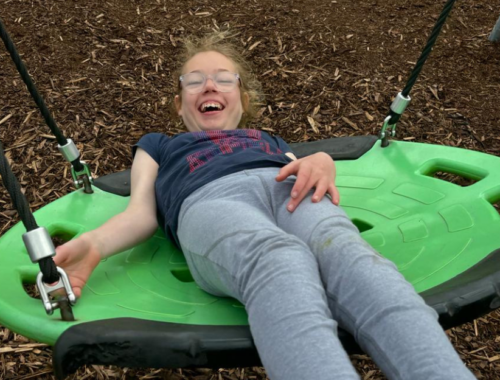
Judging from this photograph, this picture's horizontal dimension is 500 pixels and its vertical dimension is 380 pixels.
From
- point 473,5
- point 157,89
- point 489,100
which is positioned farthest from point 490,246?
point 473,5

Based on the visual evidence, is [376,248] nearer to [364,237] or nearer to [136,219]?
[364,237]

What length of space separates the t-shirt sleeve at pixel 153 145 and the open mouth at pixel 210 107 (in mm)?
117

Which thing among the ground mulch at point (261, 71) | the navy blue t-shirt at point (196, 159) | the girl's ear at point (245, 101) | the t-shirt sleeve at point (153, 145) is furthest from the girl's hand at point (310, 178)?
the ground mulch at point (261, 71)

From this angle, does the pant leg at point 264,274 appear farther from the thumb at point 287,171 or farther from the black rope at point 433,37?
the black rope at point 433,37

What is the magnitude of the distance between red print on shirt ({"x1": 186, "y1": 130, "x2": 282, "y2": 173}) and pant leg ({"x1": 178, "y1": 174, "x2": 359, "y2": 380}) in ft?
0.45

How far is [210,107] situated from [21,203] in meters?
0.73

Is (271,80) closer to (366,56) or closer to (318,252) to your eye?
(366,56)

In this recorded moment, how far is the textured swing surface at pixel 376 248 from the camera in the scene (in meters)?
1.10

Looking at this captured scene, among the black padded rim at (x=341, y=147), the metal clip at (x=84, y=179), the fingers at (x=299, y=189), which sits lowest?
the fingers at (x=299, y=189)

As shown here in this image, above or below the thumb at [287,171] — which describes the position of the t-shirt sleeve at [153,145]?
above

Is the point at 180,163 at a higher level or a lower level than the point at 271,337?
higher

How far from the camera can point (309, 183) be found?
1.23 m

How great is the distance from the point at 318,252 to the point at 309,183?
0.61ft

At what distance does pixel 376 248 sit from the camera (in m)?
1.42
